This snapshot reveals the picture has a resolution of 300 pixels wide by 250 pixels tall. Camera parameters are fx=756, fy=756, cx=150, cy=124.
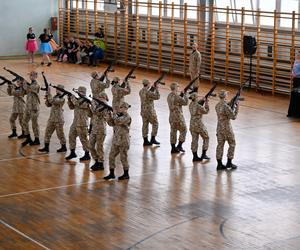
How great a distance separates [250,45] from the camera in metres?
24.5

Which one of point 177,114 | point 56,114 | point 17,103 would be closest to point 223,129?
point 177,114

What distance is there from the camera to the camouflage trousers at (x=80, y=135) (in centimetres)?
1634

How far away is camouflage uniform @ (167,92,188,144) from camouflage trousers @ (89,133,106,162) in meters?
2.08

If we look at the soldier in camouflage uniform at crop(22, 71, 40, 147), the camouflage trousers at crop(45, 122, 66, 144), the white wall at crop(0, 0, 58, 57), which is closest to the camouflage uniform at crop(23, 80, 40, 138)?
the soldier in camouflage uniform at crop(22, 71, 40, 147)

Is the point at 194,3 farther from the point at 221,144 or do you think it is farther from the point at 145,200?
the point at 145,200

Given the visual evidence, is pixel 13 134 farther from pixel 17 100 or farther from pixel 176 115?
pixel 176 115

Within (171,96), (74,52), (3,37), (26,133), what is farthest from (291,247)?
(3,37)

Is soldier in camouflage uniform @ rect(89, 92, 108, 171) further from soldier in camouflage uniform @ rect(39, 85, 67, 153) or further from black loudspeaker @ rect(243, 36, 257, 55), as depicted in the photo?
black loudspeaker @ rect(243, 36, 257, 55)

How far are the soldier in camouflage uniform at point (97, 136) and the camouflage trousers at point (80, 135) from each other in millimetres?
482

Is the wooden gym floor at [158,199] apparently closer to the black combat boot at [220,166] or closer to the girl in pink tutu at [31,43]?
the black combat boot at [220,166]

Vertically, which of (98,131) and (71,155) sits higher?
(98,131)

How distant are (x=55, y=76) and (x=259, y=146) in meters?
12.8

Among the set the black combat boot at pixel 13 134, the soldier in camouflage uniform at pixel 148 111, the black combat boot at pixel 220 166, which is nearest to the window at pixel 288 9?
the soldier in camouflage uniform at pixel 148 111

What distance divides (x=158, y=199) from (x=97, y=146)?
2586 mm
